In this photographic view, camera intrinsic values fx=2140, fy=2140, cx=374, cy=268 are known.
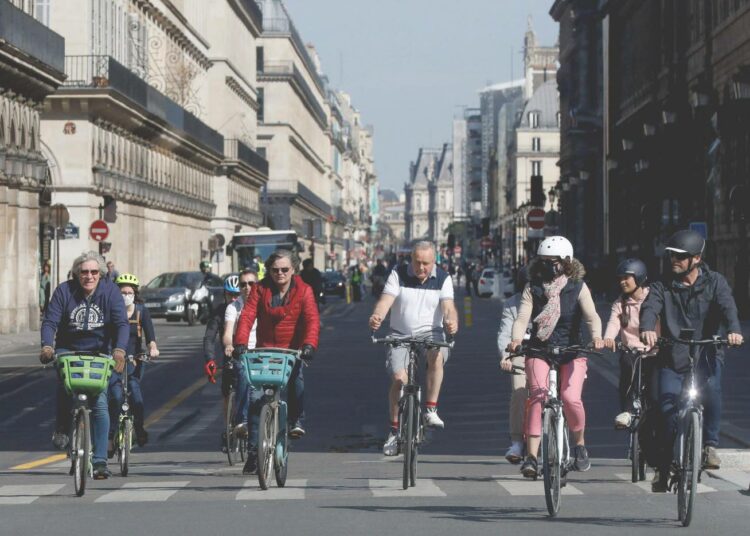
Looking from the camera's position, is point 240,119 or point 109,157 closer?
point 109,157

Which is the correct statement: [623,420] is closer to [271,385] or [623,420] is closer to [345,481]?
[345,481]

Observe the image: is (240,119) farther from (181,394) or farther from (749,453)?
(749,453)

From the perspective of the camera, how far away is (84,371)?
1468 centimetres

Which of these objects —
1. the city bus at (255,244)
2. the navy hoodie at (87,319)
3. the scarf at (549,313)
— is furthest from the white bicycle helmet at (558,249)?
the city bus at (255,244)

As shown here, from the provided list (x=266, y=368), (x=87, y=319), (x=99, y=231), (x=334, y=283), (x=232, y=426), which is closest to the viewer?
(x=266, y=368)

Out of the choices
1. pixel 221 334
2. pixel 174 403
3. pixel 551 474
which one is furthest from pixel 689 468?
pixel 174 403

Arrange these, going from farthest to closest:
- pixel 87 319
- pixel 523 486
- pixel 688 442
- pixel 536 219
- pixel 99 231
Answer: pixel 99 231
pixel 536 219
pixel 87 319
pixel 523 486
pixel 688 442

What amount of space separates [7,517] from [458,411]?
34.5 ft

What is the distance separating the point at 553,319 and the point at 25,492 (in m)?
3.80

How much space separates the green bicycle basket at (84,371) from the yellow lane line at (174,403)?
6614 mm

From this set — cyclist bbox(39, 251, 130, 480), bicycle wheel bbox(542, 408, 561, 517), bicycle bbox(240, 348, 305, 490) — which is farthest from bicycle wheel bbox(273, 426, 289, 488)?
bicycle wheel bbox(542, 408, 561, 517)

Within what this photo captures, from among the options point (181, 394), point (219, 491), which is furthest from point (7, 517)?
point (181, 394)

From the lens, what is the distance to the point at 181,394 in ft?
84.9

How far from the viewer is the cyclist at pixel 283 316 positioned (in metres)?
15.5
